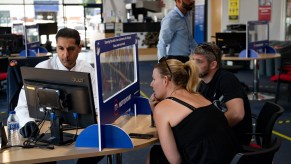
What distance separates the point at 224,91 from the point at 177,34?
2.05m

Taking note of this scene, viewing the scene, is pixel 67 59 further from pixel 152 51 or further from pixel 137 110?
pixel 152 51

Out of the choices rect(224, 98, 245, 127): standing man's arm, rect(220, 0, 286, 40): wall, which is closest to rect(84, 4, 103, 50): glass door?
rect(220, 0, 286, 40): wall

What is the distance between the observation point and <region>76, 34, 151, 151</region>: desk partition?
2082mm

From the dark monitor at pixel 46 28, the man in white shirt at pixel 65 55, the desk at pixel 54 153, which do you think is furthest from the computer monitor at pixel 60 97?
the dark monitor at pixel 46 28

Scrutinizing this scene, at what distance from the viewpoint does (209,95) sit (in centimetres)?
283

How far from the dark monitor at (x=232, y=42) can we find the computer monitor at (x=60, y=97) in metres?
5.05

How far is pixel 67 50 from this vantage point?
2893 millimetres

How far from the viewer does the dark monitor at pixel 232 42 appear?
692cm

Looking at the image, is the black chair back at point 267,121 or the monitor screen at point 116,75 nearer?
the monitor screen at point 116,75

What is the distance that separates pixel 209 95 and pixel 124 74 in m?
0.65

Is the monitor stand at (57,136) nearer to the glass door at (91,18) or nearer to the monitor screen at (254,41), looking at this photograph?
the monitor screen at (254,41)

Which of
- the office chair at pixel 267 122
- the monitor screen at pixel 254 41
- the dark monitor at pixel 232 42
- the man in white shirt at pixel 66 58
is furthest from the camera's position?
the dark monitor at pixel 232 42

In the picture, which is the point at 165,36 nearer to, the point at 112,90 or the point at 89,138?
the point at 112,90

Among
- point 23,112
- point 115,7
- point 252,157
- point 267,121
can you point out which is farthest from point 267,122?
point 115,7
